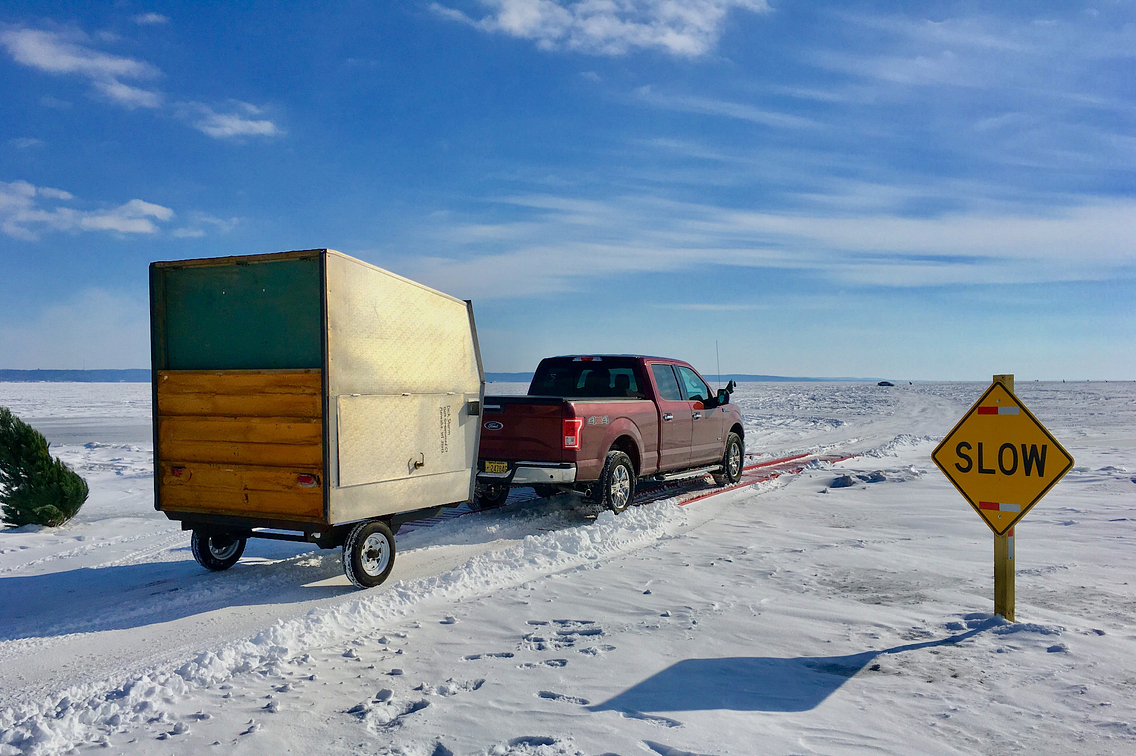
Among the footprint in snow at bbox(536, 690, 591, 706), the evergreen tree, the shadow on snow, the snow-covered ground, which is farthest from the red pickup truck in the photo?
the evergreen tree

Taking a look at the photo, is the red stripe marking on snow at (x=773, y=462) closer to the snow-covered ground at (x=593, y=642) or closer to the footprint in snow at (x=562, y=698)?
the snow-covered ground at (x=593, y=642)

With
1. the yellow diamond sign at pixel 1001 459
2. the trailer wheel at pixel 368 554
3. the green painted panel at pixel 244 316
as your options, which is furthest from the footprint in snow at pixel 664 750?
the green painted panel at pixel 244 316

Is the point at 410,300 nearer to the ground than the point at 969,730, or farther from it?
farther from it

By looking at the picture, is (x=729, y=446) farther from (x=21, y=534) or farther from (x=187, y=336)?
(x=21, y=534)

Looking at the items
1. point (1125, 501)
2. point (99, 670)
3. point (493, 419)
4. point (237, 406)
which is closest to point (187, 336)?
point (237, 406)

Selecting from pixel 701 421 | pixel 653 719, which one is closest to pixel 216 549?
pixel 653 719

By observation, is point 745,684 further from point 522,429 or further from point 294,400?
point 522,429

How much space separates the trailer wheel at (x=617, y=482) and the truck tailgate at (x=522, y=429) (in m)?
0.80

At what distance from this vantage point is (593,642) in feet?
16.4

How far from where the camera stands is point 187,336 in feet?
22.2

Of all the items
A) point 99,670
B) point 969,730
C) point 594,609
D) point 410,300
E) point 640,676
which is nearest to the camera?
point 969,730

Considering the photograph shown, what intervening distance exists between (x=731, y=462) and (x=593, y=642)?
27.6 feet

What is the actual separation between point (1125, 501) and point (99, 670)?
11763mm

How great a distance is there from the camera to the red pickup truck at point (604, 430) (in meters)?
9.18
